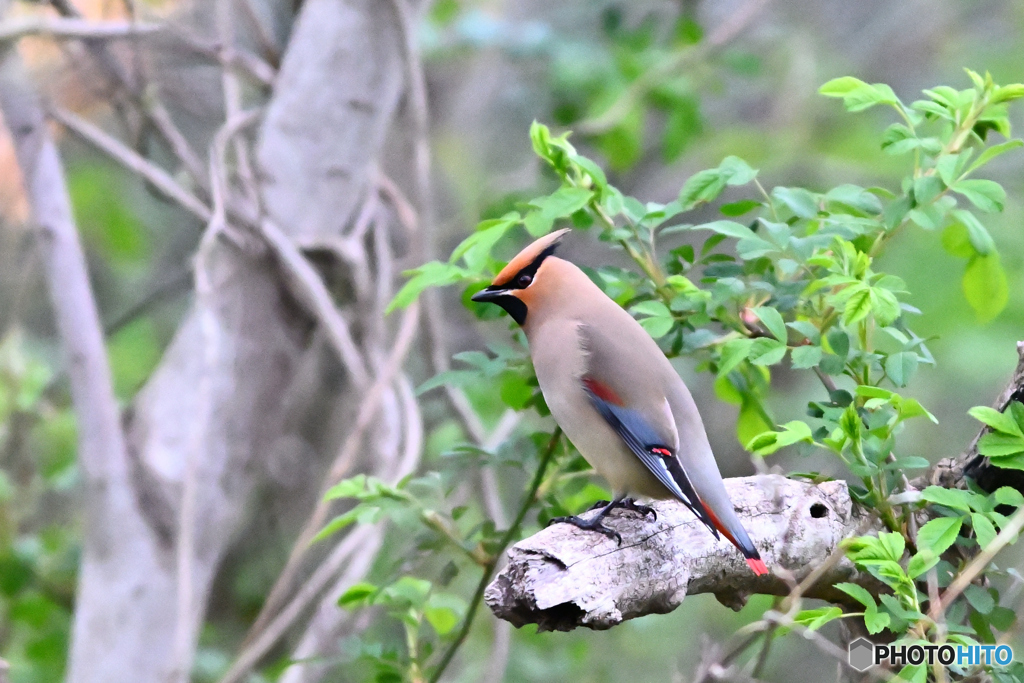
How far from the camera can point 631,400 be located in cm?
190

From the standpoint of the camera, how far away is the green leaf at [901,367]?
5.34ft

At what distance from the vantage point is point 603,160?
4.49 meters

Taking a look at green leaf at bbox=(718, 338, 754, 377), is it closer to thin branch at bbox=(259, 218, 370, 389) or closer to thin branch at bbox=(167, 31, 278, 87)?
thin branch at bbox=(259, 218, 370, 389)

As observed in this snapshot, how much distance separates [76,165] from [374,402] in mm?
2862

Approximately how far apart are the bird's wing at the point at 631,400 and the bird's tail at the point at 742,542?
0.19 m

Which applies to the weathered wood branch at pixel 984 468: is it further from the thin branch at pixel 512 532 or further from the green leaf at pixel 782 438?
the thin branch at pixel 512 532

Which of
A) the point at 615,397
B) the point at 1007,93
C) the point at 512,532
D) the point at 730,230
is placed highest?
the point at 1007,93

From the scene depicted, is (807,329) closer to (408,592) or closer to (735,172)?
(735,172)

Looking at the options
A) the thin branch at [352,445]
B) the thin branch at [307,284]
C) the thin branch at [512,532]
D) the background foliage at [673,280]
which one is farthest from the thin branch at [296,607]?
the thin branch at [512,532]

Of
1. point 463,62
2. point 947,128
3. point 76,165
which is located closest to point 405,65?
point 947,128

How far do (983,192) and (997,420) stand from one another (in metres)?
0.36

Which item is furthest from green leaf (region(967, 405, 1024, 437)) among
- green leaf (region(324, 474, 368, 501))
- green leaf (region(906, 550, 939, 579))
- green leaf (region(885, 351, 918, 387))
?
green leaf (region(324, 474, 368, 501))

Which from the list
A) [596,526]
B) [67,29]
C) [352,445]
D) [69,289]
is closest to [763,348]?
A: [596,526]

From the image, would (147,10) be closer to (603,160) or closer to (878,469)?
(603,160)
